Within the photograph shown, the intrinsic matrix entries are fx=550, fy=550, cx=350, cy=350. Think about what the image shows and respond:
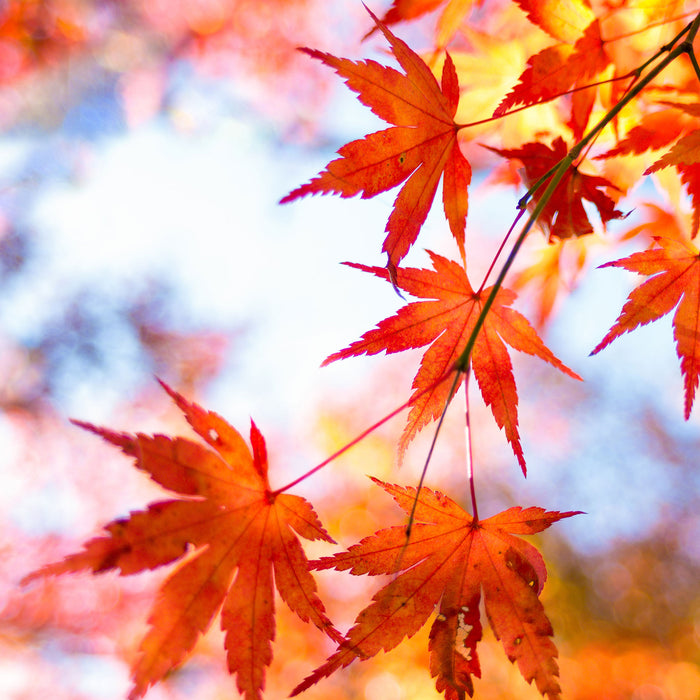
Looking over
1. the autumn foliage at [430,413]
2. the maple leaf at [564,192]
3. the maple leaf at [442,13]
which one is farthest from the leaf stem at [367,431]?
the maple leaf at [442,13]

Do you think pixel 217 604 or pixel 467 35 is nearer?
pixel 217 604

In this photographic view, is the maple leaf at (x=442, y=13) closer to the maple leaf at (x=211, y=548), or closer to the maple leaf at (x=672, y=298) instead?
the maple leaf at (x=672, y=298)

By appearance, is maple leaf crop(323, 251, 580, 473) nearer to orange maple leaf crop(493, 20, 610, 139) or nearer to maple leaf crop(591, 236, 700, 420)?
maple leaf crop(591, 236, 700, 420)

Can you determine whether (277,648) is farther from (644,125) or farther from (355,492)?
(644,125)

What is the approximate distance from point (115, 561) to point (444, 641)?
345 mm

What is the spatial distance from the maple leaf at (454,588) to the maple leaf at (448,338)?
0.09 metres

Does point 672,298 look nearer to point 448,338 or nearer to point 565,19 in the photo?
point 448,338

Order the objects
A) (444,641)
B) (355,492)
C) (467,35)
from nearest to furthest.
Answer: (444,641) → (467,35) → (355,492)

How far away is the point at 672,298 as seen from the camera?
687 millimetres

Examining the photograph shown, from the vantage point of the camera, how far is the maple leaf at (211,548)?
0.45 meters

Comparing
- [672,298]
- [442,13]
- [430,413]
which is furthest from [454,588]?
[442,13]

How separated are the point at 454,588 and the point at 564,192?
1.74 feet

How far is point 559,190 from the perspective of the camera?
747mm

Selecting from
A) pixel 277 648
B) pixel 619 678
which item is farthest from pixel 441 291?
pixel 619 678
